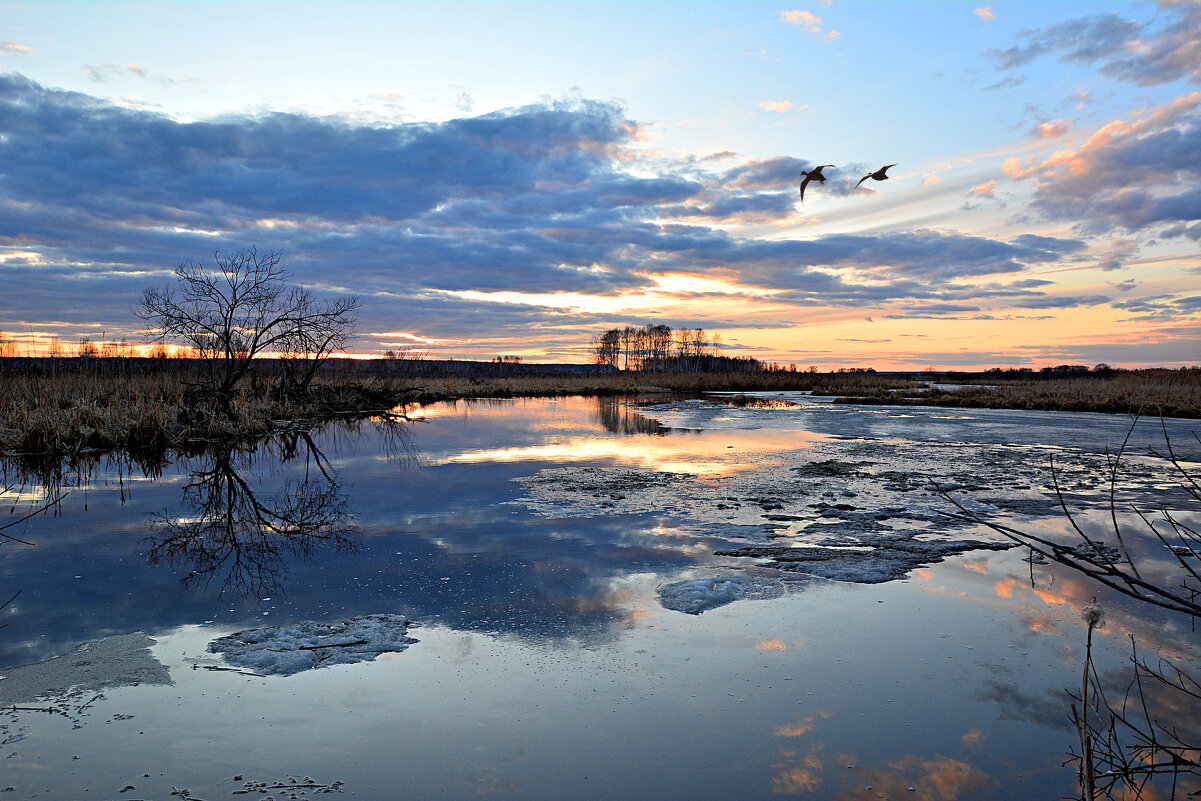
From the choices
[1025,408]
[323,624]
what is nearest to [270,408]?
[323,624]

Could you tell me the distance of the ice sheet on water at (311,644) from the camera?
163 inches

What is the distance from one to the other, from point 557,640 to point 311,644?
1580 millimetres

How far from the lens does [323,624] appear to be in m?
4.73

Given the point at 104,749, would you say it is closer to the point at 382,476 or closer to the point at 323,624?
the point at 323,624

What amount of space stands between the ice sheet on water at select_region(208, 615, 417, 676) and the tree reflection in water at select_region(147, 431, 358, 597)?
101cm

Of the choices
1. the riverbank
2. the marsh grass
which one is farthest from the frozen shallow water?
the marsh grass

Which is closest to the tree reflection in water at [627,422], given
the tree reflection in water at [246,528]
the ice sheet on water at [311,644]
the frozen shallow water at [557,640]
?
the frozen shallow water at [557,640]

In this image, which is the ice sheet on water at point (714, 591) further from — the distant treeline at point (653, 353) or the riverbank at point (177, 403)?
the distant treeline at point (653, 353)

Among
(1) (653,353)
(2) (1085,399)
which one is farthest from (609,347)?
(2) (1085,399)

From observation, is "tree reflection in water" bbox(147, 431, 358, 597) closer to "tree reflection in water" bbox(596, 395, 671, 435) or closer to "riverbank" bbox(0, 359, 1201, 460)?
"riverbank" bbox(0, 359, 1201, 460)

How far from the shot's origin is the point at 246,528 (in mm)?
7582

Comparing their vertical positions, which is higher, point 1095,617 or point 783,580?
point 1095,617

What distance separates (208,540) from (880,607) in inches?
254

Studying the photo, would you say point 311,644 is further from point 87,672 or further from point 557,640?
point 557,640
